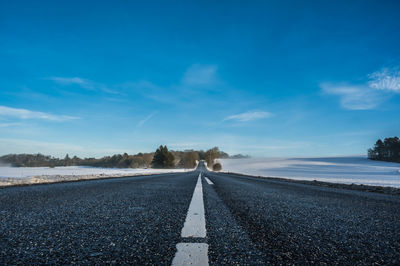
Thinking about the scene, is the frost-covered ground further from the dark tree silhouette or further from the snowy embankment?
the dark tree silhouette

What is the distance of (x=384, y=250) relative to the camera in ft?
2.70

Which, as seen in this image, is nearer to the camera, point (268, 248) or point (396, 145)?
point (268, 248)

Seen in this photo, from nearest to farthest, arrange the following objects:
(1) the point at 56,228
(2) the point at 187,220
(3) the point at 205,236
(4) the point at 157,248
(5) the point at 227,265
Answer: (5) the point at 227,265
(4) the point at 157,248
(3) the point at 205,236
(1) the point at 56,228
(2) the point at 187,220

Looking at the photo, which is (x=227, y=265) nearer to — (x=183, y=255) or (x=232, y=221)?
(x=183, y=255)

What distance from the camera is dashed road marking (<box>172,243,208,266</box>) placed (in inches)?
24.7

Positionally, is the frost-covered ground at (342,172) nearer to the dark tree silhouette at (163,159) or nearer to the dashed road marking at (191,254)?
the dashed road marking at (191,254)

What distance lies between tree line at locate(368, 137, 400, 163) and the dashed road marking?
70.1 m

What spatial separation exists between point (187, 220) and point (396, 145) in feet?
247

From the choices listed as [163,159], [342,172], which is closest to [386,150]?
[342,172]

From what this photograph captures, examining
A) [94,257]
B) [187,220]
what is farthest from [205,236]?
[94,257]

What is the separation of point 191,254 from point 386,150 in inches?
2992

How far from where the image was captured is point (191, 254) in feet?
2.27

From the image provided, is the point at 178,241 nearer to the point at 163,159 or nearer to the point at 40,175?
the point at 40,175

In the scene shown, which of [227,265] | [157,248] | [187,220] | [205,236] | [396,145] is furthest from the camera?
[396,145]
